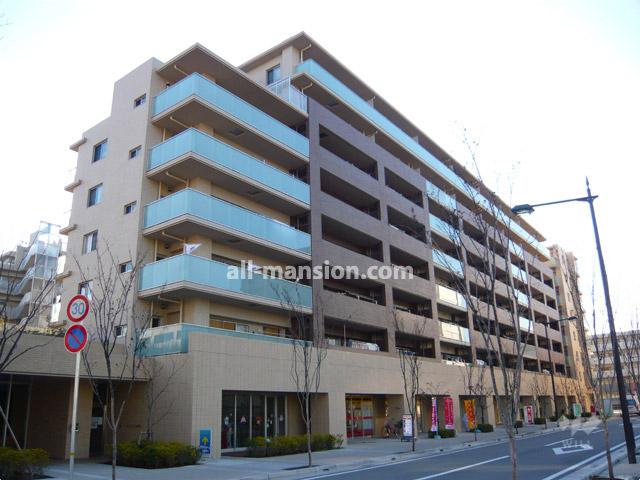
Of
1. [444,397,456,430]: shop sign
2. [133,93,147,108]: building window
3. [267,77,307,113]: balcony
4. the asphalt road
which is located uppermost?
[267,77,307,113]: balcony

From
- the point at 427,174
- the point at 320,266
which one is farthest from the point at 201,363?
the point at 427,174

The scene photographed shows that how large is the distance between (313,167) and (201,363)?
1494 centimetres

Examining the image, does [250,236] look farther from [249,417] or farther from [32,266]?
[32,266]

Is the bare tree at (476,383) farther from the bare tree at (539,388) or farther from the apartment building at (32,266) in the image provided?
the apartment building at (32,266)

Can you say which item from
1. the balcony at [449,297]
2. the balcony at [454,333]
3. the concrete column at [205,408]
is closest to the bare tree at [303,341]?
the concrete column at [205,408]

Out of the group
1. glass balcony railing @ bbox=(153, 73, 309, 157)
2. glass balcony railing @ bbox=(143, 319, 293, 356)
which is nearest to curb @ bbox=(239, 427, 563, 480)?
glass balcony railing @ bbox=(143, 319, 293, 356)

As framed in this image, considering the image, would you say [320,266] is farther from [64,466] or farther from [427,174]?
[427,174]

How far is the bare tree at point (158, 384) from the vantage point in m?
21.0

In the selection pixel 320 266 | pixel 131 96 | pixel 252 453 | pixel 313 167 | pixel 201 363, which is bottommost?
pixel 252 453

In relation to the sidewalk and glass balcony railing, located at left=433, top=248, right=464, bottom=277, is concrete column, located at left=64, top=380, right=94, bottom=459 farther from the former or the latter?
glass balcony railing, located at left=433, top=248, right=464, bottom=277

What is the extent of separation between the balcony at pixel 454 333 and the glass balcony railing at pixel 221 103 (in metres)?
19.4

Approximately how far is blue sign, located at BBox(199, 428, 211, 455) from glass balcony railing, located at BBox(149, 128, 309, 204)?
1216 centimetres

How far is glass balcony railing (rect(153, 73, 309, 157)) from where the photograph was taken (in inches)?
1025

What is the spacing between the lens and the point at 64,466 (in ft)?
60.0
